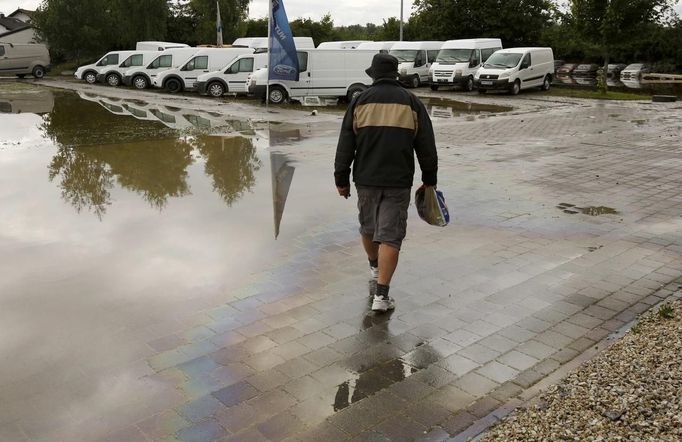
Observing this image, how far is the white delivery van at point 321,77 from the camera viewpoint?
22.0 meters

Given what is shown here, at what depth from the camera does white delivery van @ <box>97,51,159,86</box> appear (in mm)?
29494

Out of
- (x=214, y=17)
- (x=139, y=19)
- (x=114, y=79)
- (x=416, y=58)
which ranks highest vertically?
(x=214, y=17)

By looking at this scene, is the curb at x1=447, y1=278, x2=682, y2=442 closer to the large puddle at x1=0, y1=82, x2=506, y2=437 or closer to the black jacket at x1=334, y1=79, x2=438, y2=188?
the large puddle at x1=0, y1=82, x2=506, y2=437

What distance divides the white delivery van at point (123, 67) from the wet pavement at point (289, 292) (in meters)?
19.1

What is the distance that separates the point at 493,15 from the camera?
38969 millimetres

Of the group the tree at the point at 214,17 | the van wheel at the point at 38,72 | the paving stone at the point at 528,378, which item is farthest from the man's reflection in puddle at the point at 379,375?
the tree at the point at 214,17

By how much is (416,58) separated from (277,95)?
33.8ft

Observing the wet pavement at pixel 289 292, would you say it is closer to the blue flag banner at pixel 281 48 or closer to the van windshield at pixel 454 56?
the blue flag banner at pixel 281 48

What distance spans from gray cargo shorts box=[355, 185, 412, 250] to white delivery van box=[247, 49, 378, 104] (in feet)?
57.4

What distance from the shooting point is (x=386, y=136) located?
15.9ft

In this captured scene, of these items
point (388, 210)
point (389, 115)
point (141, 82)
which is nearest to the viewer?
point (389, 115)

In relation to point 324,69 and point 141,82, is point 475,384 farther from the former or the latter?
point 141,82

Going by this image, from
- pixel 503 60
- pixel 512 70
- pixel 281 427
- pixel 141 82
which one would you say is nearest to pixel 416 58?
pixel 503 60

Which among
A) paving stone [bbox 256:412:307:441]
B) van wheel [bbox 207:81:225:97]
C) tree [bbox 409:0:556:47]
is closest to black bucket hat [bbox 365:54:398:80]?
paving stone [bbox 256:412:307:441]
